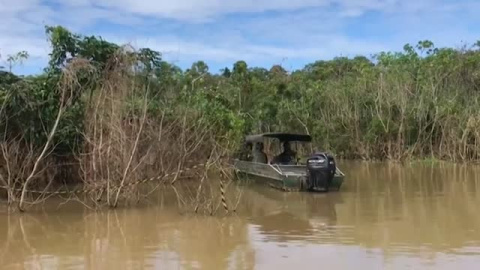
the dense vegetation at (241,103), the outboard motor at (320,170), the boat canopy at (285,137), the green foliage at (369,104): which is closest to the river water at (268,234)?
the outboard motor at (320,170)

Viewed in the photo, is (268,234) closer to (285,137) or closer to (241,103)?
(285,137)

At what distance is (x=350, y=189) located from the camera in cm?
1827

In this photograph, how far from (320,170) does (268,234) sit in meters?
5.45

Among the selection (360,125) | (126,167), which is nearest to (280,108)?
(360,125)

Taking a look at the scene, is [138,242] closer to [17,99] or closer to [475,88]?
[17,99]

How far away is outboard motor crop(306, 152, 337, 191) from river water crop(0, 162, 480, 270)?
326mm

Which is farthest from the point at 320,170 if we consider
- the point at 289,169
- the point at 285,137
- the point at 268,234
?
the point at 268,234

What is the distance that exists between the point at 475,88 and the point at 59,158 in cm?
2205

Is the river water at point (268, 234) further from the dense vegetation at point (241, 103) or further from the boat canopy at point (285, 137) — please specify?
the boat canopy at point (285, 137)

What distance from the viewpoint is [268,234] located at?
37.6 ft

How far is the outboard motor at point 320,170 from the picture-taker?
16531 millimetres

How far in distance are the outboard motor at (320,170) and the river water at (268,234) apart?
0.33 m

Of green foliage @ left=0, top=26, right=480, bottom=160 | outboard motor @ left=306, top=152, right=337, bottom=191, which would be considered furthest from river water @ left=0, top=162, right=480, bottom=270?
green foliage @ left=0, top=26, right=480, bottom=160

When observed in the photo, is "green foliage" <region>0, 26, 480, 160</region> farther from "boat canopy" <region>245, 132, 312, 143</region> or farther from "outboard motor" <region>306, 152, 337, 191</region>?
"outboard motor" <region>306, 152, 337, 191</region>
